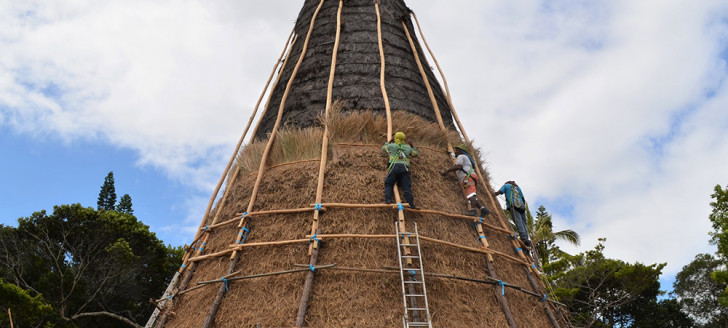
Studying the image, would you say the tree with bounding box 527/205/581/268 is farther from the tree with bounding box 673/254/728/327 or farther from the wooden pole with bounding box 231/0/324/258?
the wooden pole with bounding box 231/0/324/258

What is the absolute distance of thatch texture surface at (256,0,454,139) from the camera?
782 cm

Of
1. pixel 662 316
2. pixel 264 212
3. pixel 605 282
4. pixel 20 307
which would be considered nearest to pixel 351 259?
pixel 264 212

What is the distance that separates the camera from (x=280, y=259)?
18.7 feet

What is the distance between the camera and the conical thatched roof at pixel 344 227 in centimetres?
532

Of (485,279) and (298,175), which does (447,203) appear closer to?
(485,279)

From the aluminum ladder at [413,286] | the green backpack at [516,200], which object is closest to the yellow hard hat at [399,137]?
the aluminum ladder at [413,286]

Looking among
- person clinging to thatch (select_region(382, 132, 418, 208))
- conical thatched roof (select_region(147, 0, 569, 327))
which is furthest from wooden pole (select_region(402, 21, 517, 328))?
person clinging to thatch (select_region(382, 132, 418, 208))

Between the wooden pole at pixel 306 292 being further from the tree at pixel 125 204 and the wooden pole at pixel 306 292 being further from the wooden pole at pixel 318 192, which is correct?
the tree at pixel 125 204

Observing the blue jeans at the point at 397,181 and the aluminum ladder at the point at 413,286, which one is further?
the blue jeans at the point at 397,181

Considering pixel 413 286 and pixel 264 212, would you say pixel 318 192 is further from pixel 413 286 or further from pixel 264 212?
pixel 413 286

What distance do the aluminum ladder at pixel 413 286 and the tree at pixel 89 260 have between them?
15.3 meters

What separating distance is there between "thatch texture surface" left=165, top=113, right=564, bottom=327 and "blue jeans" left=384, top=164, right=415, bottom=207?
0.16 m

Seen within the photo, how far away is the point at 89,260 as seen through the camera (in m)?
18.7

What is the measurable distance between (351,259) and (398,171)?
1267 millimetres
